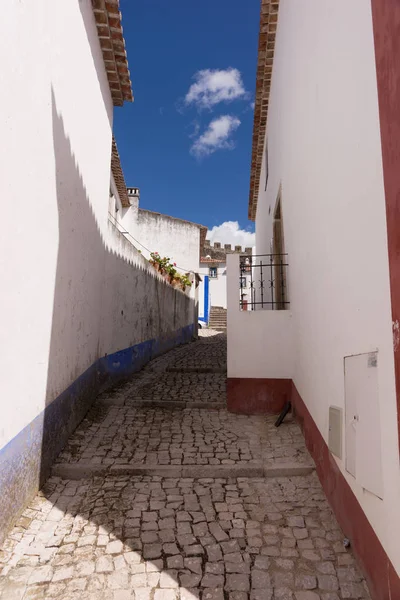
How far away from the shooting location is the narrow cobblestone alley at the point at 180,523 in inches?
88.7

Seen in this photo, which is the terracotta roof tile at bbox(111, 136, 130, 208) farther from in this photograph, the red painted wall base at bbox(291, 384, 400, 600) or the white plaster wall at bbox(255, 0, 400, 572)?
the red painted wall base at bbox(291, 384, 400, 600)

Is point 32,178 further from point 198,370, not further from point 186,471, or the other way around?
point 198,370

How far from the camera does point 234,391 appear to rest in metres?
5.21

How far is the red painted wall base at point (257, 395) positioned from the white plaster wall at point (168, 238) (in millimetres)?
13010

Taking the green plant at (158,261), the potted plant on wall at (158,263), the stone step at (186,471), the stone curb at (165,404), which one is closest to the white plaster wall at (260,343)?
the stone curb at (165,404)

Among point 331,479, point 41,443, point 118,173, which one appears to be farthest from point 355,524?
point 118,173

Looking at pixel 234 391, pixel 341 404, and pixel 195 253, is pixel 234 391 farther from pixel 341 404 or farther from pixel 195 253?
pixel 195 253

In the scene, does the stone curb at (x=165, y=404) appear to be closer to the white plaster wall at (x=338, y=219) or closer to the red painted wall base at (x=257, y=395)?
the red painted wall base at (x=257, y=395)

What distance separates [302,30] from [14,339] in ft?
14.7

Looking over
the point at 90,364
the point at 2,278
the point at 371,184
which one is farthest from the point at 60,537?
the point at 371,184

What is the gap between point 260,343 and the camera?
17.0 feet

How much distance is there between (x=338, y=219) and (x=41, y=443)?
3.28 metres

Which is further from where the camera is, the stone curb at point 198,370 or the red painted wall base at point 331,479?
the stone curb at point 198,370

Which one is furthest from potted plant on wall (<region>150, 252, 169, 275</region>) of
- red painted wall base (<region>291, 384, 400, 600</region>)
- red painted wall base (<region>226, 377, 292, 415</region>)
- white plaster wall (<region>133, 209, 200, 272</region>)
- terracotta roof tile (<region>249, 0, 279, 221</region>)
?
red painted wall base (<region>291, 384, 400, 600</region>)
